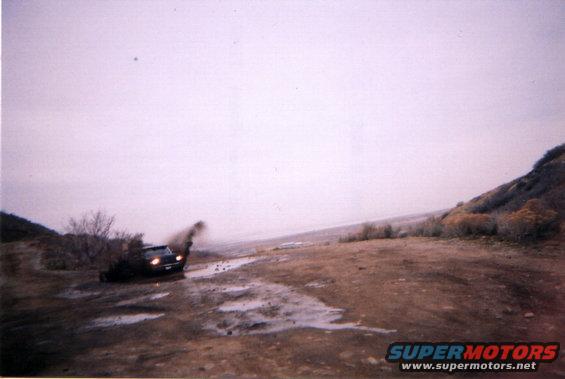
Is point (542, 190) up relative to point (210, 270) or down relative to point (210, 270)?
up

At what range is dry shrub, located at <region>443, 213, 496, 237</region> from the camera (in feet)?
37.1

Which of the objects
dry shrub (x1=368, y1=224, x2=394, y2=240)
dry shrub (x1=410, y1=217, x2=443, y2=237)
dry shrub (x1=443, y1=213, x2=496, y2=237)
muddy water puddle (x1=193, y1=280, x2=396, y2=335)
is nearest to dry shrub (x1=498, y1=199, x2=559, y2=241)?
dry shrub (x1=443, y1=213, x2=496, y2=237)

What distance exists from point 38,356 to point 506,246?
11.9m

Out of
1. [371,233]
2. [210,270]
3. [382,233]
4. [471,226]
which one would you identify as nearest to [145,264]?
[210,270]

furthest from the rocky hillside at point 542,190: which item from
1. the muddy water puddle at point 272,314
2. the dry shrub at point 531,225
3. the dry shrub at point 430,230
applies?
the muddy water puddle at point 272,314

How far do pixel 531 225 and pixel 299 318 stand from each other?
8780 mm

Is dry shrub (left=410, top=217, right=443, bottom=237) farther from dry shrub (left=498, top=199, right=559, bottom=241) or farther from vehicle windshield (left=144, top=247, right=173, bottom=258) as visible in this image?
vehicle windshield (left=144, top=247, right=173, bottom=258)

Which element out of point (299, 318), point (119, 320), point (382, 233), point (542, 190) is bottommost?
point (299, 318)

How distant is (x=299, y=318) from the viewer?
543cm

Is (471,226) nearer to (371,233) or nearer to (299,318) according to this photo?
(371,233)

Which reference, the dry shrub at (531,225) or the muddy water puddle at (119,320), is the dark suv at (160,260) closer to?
the muddy water puddle at (119,320)

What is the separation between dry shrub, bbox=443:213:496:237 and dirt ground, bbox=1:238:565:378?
70.5 inches

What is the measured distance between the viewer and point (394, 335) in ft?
14.5

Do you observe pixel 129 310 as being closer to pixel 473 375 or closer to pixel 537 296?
pixel 473 375
